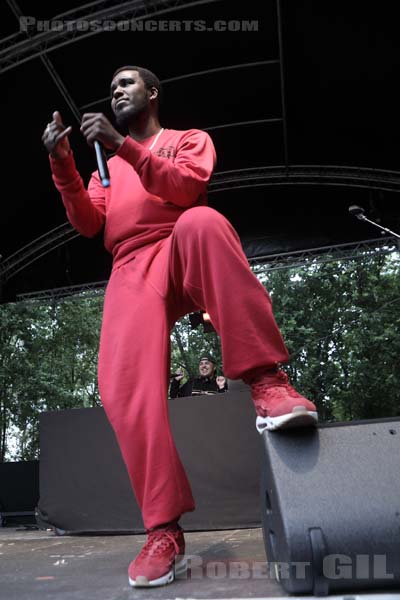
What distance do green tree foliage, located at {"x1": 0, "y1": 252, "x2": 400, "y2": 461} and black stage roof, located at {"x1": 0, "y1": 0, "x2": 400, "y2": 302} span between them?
6.66 meters

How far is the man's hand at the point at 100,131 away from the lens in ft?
4.86

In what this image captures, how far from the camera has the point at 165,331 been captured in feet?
5.19

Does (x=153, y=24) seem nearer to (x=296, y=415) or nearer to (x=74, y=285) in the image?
(x=74, y=285)

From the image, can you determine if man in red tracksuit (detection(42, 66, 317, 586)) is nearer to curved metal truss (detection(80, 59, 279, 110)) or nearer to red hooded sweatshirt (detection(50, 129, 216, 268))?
red hooded sweatshirt (detection(50, 129, 216, 268))

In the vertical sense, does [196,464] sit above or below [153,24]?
below

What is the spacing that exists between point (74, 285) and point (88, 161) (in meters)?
2.16

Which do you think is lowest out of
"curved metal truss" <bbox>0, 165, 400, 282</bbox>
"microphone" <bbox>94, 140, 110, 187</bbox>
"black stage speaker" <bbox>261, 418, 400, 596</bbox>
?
"black stage speaker" <bbox>261, 418, 400, 596</bbox>

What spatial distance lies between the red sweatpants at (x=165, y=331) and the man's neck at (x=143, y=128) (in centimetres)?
46

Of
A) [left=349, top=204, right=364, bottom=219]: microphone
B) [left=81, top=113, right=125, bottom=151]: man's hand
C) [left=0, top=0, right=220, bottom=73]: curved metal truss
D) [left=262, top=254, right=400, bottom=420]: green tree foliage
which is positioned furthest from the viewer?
[left=262, top=254, right=400, bottom=420]: green tree foliage

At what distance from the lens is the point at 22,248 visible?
294 inches

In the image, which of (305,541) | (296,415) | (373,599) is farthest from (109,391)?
(373,599)

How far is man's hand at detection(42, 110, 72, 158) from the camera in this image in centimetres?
160

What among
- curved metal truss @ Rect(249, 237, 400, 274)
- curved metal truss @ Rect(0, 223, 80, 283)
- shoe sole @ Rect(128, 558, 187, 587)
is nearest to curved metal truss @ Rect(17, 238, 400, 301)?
curved metal truss @ Rect(249, 237, 400, 274)

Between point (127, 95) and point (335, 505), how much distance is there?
1.38m
